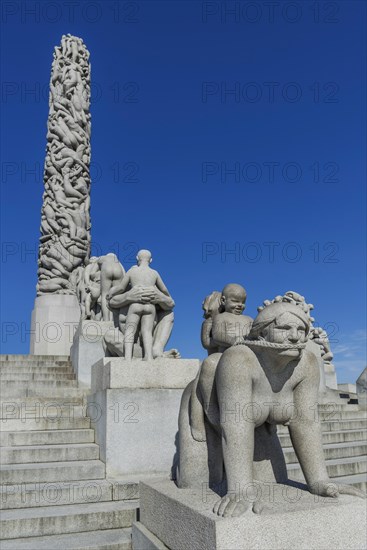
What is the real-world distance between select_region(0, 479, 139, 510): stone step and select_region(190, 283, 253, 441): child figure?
2376 millimetres

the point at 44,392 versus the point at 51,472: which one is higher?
the point at 44,392

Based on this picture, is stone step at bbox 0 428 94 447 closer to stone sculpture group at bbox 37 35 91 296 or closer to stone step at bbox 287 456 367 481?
stone step at bbox 287 456 367 481

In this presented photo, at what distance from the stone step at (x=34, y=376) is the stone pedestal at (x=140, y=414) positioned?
11.8 ft

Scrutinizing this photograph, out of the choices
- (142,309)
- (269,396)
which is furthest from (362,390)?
(269,396)

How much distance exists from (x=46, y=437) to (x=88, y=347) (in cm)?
341

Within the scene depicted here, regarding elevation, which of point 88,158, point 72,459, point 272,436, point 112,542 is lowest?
point 112,542

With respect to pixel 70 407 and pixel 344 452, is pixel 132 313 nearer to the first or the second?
pixel 70 407

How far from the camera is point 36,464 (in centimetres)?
564

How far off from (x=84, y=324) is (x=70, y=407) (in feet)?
8.66

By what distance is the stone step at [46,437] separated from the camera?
615 cm

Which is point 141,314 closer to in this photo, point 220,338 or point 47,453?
point 47,453

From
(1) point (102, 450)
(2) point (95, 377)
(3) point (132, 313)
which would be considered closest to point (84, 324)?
(2) point (95, 377)

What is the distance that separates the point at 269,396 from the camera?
3104mm

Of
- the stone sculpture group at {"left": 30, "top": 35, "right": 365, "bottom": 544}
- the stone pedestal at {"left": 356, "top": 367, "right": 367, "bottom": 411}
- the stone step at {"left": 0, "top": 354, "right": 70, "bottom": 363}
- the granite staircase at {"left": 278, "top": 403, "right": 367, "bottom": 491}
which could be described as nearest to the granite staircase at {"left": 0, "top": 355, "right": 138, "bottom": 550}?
the stone sculpture group at {"left": 30, "top": 35, "right": 365, "bottom": 544}
